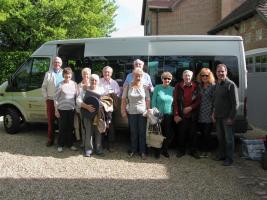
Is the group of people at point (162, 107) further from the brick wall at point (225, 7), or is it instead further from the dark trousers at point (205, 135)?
the brick wall at point (225, 7)

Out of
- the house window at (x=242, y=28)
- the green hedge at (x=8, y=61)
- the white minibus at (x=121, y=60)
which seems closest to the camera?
the white minibus at (x=121, y=60)

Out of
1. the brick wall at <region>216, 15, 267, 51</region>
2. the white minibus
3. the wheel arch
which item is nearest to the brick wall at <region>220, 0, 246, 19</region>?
the brick wall at <region>216, 15, 267, 51</region>

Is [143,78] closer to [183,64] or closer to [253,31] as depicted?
[183,64]

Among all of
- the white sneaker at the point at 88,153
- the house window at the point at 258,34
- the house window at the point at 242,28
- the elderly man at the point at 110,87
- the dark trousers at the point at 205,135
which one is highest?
the house window at the point at 242,28

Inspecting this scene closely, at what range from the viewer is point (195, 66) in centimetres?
865

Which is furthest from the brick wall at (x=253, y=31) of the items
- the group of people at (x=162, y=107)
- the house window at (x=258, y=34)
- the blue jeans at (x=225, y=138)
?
the blue jeans at (x=225, y=138)

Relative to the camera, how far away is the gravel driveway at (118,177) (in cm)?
589

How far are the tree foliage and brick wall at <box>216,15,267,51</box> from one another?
8646 millimetres

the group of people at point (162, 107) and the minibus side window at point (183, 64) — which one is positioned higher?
the minibus side window at point (183, 64)

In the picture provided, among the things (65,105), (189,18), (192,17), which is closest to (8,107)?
(65,105)

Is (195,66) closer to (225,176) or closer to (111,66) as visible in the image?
(111,66)

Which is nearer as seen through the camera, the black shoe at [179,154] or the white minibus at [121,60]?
the black shoe at [179,154]

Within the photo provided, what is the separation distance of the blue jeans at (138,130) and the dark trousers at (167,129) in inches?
15.9

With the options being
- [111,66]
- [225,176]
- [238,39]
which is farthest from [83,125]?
[238,39]
